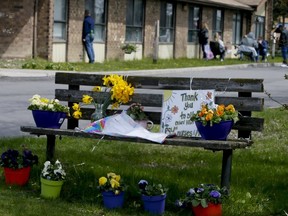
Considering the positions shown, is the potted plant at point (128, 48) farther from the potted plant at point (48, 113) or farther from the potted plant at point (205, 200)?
the potted plant at point (205, 200)

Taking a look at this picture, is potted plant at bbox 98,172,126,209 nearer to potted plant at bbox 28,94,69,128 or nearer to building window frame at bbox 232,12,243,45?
potted plant at bbox 28,94,69,128

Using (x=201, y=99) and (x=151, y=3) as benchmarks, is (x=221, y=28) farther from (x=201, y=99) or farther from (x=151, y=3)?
(x=201, y=99)

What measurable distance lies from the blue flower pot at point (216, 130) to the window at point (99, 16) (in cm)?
2442

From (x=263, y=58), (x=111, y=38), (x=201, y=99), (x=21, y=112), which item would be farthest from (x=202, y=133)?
(x=263, y=58)

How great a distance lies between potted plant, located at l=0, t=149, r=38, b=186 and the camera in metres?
7.53

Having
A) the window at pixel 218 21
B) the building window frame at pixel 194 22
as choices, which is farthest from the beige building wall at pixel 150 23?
the window at pixel 218 21

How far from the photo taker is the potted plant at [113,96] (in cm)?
779

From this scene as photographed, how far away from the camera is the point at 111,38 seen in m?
32.4

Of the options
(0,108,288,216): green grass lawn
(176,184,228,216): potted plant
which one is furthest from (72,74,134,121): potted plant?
(176,184,228,216): potted plant

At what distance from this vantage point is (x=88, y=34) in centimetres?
2895

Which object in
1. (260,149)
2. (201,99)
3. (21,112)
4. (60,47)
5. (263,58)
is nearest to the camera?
(201,99)

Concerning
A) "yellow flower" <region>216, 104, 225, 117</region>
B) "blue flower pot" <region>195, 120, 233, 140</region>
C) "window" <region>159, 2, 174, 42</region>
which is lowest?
"blue flower pot" <region>195, 120, 233, 140</region>

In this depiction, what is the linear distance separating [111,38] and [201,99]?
25.1 meters

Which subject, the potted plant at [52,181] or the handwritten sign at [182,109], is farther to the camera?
the handwritten sign at [182,109]
